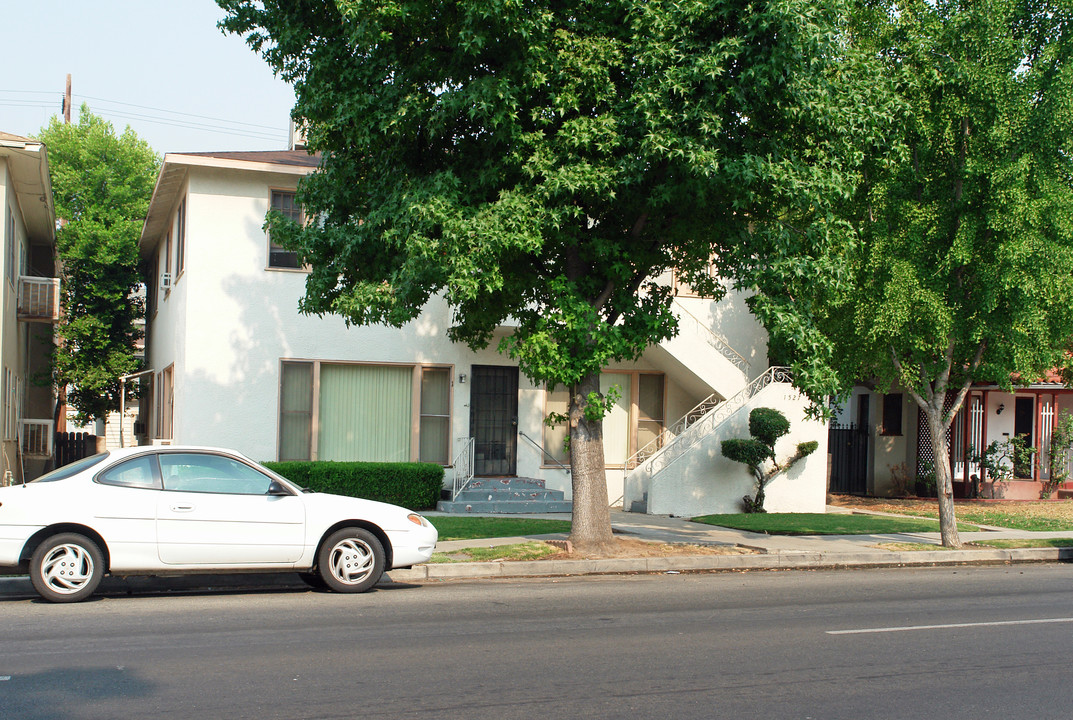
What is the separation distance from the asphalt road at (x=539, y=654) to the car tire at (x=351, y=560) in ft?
0.87

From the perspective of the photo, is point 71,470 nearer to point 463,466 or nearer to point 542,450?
point 463,466

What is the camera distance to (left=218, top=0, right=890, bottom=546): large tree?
35.6ft

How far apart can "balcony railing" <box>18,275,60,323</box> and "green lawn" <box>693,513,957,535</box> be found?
47.0 ft

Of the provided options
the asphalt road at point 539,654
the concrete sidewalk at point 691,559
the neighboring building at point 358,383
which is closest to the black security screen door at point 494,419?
the neighboring building at point 358,383

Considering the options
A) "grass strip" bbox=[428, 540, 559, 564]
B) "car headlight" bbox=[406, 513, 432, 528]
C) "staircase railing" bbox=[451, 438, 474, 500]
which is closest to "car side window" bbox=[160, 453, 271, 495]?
"car headlight" bbox=[406, 513, 432, 528]

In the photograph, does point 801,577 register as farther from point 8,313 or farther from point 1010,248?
point 8,313

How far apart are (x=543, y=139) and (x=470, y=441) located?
9.27m

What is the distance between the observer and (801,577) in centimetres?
1284

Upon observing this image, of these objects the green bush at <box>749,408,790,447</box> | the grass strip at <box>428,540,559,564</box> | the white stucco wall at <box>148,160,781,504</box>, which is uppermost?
the white stucco wall at <box>148,160,781,504</box>

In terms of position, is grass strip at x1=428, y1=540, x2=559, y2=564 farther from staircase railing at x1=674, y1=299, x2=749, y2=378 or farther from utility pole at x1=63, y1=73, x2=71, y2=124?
utility pole at x1=63, y1=73, x2=71, y2=124

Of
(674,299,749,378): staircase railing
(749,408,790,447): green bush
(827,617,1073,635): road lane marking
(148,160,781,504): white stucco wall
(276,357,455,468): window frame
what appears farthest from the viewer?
(674,299,749,378): staircase railing

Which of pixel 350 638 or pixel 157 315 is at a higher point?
pixel 157 315

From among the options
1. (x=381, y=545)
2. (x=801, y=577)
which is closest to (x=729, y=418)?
(x=801, y=577)

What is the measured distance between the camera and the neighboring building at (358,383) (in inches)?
728
